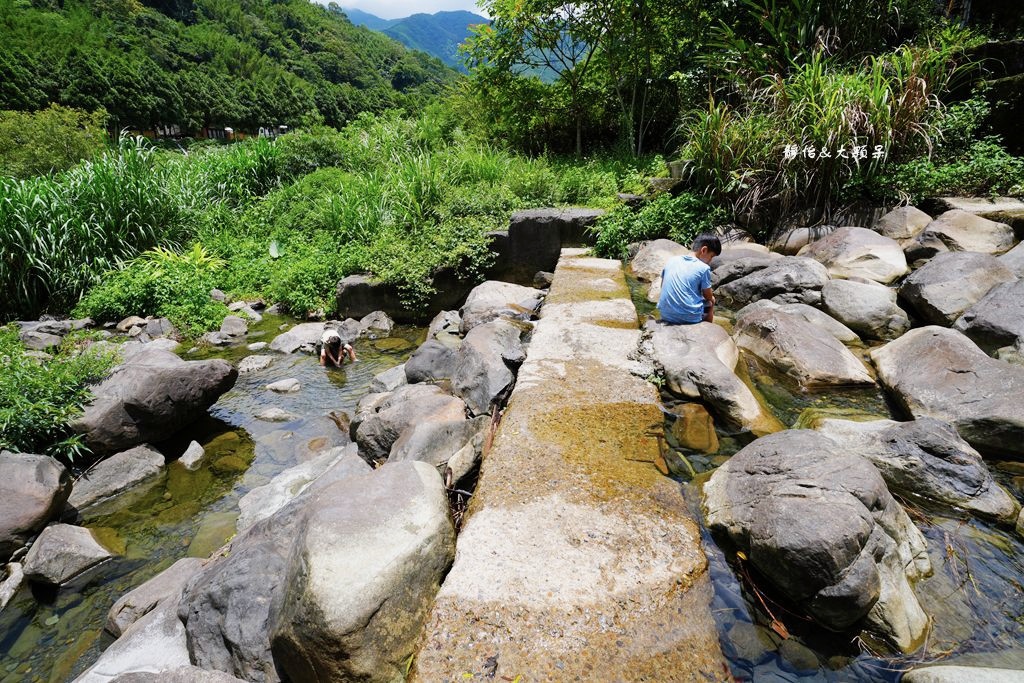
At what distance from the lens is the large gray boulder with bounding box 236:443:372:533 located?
3424 mm

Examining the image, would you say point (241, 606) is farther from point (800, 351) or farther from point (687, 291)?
point (800, 351)

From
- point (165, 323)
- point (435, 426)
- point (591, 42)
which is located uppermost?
point (591, 42)

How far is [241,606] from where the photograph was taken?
2260 millimetres

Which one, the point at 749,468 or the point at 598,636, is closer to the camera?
the point at 598,636

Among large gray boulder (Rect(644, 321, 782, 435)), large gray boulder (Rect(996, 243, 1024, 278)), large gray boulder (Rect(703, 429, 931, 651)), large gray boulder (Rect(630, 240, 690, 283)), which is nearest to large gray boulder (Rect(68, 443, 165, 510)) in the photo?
large gray boulder (Rect(644, 321, 782, 435))

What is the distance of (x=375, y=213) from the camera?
8.55m

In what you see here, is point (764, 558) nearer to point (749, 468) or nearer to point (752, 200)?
point (749, 468)

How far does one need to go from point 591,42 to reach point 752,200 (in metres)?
5.38

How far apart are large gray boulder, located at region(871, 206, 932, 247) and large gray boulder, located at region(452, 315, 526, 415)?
4428mm

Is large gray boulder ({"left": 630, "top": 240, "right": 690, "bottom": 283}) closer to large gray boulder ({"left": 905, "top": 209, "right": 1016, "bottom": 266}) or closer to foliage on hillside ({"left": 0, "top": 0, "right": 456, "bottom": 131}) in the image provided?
large gray boulder ({"left": 905, "top": 209, "right": 1016, "bottom": 266})

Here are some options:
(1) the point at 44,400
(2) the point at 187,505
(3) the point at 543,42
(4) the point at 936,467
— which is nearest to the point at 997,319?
(4) the point at 936,467

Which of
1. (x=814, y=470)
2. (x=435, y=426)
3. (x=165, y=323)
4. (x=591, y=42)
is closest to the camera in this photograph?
(x=814, y=470)

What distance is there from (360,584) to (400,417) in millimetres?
2027

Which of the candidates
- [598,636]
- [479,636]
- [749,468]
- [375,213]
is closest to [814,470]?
[749,468]
